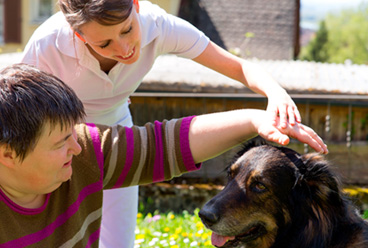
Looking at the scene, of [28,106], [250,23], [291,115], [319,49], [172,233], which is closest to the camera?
[28,106]

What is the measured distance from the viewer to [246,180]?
2.88 meters

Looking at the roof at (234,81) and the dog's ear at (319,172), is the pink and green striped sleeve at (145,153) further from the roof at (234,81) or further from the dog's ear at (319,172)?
the roof at (234,81)

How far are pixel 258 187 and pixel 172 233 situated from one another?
2323 millimetres

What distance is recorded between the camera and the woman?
8.48 feet

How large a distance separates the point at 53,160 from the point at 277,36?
1624 cm

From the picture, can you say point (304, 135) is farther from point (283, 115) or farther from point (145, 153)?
point (145, 153)

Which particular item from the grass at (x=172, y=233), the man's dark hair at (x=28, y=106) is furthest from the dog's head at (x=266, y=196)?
the grass at (x=172, y=233)

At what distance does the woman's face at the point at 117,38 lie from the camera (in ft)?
8.58

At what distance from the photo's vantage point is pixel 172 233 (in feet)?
16.4

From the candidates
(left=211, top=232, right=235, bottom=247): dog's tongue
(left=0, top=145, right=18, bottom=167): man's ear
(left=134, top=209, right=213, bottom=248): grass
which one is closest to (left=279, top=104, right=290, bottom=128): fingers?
(left=211, top=232, right=235, bottom=247): dog's tongue

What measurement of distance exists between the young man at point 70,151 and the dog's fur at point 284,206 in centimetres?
32

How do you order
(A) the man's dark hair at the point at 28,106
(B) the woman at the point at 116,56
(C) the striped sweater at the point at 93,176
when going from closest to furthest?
1. (A) the man's dark hair at the point at 28,106
2. (C) the striped sweater at the point at 93,176
3. (B) the woman at the point at 116,56

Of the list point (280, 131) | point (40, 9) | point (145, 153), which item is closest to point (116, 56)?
point (145, 153)

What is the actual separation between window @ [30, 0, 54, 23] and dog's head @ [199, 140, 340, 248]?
16.8m
